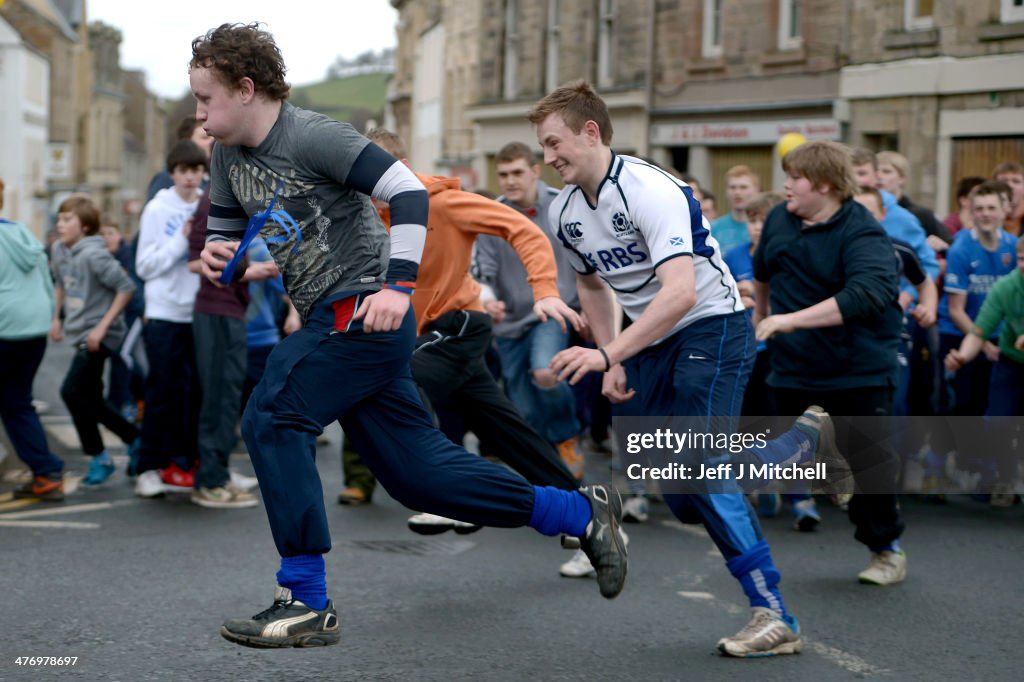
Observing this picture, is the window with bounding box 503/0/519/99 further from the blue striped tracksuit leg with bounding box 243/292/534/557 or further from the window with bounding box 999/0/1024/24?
the blue striped tracksuit leg with bounding box 243/292/534/557

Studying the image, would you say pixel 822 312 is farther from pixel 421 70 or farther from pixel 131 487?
pixel 421 70

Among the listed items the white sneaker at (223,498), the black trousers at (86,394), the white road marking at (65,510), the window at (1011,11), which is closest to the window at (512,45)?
the window at (1011,11)

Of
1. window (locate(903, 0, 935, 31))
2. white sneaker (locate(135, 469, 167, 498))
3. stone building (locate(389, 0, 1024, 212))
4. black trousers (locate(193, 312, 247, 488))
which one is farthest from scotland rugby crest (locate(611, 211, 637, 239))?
window (locate(903, 0, 935, 31))

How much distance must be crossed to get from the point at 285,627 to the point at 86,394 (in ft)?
18.3

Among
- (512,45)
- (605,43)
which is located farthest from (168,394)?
(512,45)

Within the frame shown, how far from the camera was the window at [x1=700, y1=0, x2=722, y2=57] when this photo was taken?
29.9 metres

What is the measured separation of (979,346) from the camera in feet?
32.3

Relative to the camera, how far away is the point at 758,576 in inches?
236

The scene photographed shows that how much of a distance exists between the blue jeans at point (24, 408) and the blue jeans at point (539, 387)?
9.17 ft

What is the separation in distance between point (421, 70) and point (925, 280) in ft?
172

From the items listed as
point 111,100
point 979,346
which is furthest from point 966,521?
point 111,100

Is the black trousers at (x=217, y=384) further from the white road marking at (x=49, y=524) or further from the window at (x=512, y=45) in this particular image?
the window at (x=512, y=45)

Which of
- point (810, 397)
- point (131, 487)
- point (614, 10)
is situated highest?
point (614, 10)

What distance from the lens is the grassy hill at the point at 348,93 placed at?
12651 cm
